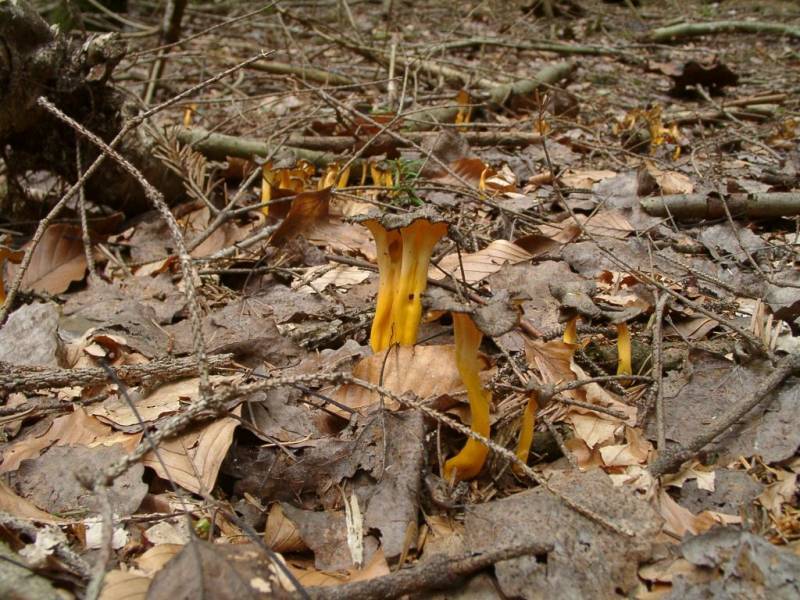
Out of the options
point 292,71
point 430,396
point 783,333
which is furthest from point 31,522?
point 292,71

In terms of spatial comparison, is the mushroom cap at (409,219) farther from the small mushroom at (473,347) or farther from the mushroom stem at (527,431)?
the mushroom stem at (527,431)

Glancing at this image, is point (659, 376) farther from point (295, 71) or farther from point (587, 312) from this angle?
point (295, 71)

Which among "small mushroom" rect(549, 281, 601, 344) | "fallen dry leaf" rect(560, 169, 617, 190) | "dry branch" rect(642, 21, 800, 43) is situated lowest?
"fallen dry leaf" rect(560, 169, 617, 190)

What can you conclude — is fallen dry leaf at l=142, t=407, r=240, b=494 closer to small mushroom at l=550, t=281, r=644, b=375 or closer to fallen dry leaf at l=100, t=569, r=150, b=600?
fallen dry leaf at l=100, t=569, r=150, b=600

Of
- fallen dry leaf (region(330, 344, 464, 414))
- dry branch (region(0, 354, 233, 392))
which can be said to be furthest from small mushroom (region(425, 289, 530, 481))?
dry branch (region(0, 354, 233, 392))

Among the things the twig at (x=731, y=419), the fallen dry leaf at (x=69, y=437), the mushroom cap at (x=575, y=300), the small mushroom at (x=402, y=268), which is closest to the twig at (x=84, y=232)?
the fallen dry leaf at (x=69, y=437)

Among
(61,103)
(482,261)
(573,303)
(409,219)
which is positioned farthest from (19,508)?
(61,103)

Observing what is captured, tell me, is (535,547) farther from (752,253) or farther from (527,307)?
(752,253)
